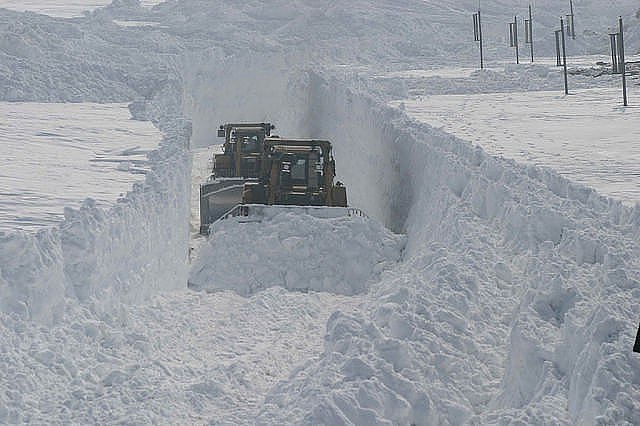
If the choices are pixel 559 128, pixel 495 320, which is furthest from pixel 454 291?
pixel 559 128

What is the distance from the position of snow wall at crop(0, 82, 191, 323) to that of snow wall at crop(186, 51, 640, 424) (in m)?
1.99

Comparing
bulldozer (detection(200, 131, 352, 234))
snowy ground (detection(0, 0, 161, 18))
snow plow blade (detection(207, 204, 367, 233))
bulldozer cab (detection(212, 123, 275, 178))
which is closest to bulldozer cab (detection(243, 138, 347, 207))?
bulldozer (detection(200, 131, 352, 234))

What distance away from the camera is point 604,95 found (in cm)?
2006

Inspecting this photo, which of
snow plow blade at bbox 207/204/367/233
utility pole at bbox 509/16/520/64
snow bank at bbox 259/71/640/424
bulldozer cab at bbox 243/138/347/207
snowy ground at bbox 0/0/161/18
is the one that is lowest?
snow bank at bbox 259/71/640/424

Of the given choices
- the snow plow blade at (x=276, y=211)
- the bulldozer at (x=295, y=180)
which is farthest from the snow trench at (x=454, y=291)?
the bulldozer at (x=295, y=180)

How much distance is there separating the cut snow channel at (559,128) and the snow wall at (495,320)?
63 cm

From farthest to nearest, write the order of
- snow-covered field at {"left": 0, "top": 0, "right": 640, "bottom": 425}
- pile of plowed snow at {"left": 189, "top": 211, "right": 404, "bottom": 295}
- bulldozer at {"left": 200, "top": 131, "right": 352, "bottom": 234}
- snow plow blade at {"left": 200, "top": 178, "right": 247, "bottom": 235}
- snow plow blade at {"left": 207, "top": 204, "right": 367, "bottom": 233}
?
snow plow blade at {"left": 200, "top": 178, "right": 247, "bottom": 235}, bulldozer at {"left": 200, "top": 131, "right": 352, "bottom": 234}, snow plow blade at {"left": 207, "top": 204, "right": 367, "bottom": 233}, pile of plowed snow at {"left": 189, "top": 211, "right": 404, "bottom": 295}, snow-covered field at {"left": 0, "top": 0, "right": 640, "bottom": 425}

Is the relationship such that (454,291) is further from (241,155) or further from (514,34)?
(514,34)

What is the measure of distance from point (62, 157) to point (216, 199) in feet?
10.3

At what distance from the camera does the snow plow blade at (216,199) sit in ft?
49.9

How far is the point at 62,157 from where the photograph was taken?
504 inches

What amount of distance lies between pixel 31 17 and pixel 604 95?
964 inches

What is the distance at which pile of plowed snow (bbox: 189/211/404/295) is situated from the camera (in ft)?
39.0

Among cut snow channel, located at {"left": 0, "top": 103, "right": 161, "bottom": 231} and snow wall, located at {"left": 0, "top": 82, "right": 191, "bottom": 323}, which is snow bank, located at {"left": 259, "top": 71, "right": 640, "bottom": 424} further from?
cut snow channel, located at {"left": 0, "top": 103, "right": 161, "bottom": 231}
